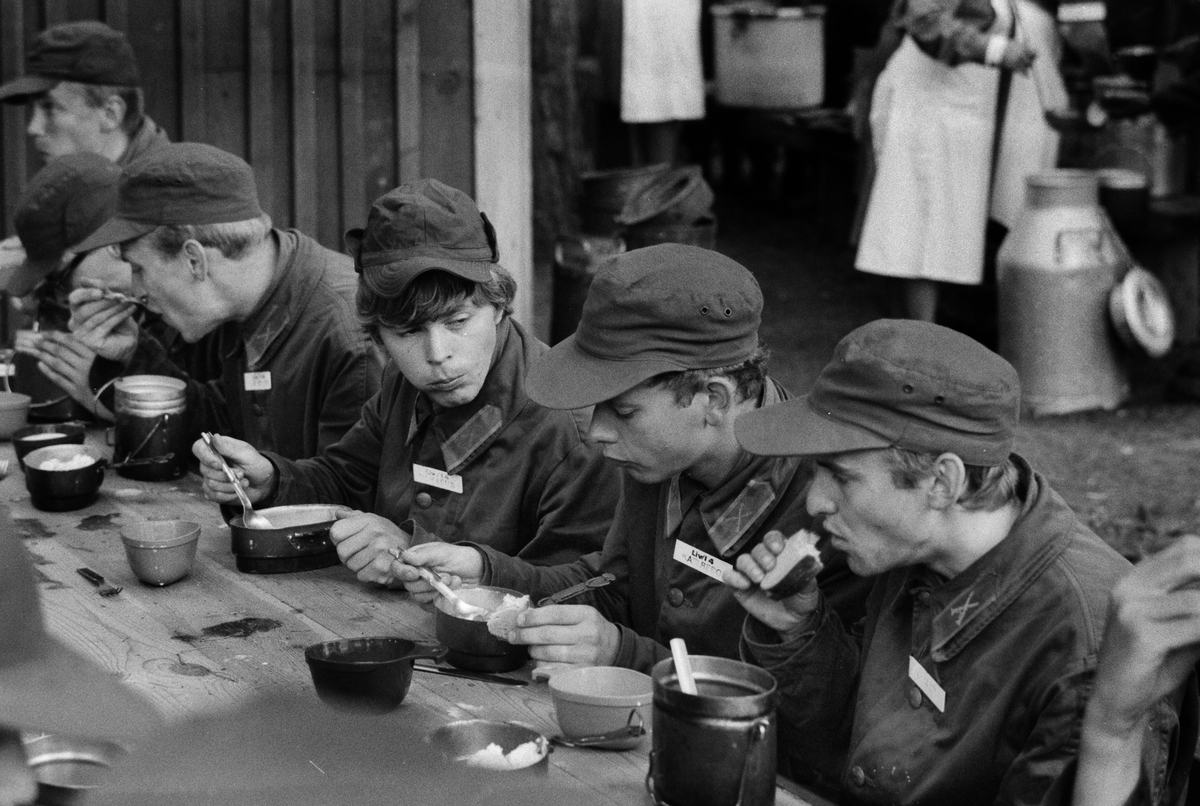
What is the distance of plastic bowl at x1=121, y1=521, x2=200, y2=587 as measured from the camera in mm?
3133

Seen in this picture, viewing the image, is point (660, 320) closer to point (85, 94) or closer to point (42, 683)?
point (42, 683)

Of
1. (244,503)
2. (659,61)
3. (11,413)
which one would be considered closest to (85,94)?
(11,413)

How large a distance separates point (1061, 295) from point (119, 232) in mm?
4822

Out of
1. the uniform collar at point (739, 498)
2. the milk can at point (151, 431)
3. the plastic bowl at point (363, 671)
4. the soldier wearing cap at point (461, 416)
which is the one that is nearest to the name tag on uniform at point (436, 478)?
the soldier wearing cap at point (461, 416)

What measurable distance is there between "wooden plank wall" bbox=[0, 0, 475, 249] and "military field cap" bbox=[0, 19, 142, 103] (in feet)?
1.00

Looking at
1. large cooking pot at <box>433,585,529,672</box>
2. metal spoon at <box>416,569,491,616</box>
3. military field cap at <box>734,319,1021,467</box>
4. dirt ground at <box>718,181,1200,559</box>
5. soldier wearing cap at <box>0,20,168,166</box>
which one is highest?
soldier wearing cap at <box>0,20,168,166</box>

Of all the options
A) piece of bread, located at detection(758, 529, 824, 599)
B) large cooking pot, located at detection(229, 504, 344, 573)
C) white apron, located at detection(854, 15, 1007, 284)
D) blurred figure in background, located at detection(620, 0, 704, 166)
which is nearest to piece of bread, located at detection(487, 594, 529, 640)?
piece of bread, located at detection(758, 529, 824, 599)

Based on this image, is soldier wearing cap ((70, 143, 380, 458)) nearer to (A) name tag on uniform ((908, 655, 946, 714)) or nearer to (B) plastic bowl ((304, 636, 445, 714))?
(B) plastic bowl ((304, 636, 445, 714))

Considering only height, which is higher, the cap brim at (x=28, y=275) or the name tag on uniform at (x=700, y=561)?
the cap brim at (x=28, y=275)

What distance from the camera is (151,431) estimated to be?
398cm

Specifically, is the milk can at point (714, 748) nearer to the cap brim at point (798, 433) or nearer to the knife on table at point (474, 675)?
the cap brim at point (798, 433)

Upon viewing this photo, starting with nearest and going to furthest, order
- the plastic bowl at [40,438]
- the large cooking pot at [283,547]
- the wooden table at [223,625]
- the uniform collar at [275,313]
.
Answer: the wooden table at [223,625] < the large cooking pot at [283,547] < the plastic bowl at [40,438] < the uniform collar at [275,313]

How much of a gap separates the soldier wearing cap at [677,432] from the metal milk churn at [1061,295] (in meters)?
4.82

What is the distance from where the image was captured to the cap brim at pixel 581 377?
9.16ft
